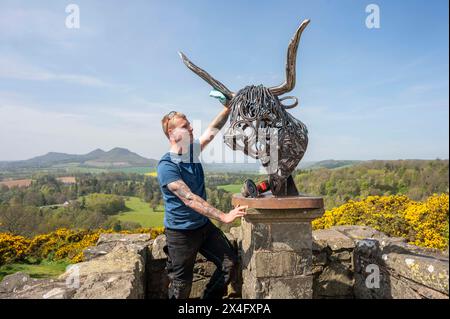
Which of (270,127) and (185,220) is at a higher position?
(270,127)

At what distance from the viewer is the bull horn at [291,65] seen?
2.73 m

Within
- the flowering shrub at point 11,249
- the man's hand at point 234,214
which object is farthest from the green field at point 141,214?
the man's hand at point 234,214

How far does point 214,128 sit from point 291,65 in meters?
1.15

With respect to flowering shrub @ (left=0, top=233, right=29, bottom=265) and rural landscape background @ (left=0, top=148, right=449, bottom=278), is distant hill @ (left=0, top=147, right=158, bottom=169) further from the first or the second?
Result: flowering shrub @ (left=0, top=233, right=29, bottom=265)

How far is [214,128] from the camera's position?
359 centimetres

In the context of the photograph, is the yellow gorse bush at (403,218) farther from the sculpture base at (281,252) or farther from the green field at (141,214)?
the green field at (141,214)

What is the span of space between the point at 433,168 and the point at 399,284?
40.2 ft

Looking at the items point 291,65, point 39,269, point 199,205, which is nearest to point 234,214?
point 199,205

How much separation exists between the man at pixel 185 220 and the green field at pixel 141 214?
5714 millimetres

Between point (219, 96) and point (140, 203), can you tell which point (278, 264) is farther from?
point (140, 203)

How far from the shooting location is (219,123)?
356 cm

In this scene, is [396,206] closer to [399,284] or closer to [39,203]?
[399,284]

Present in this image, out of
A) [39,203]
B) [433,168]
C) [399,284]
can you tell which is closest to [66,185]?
[39,203]

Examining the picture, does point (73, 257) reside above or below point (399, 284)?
below
